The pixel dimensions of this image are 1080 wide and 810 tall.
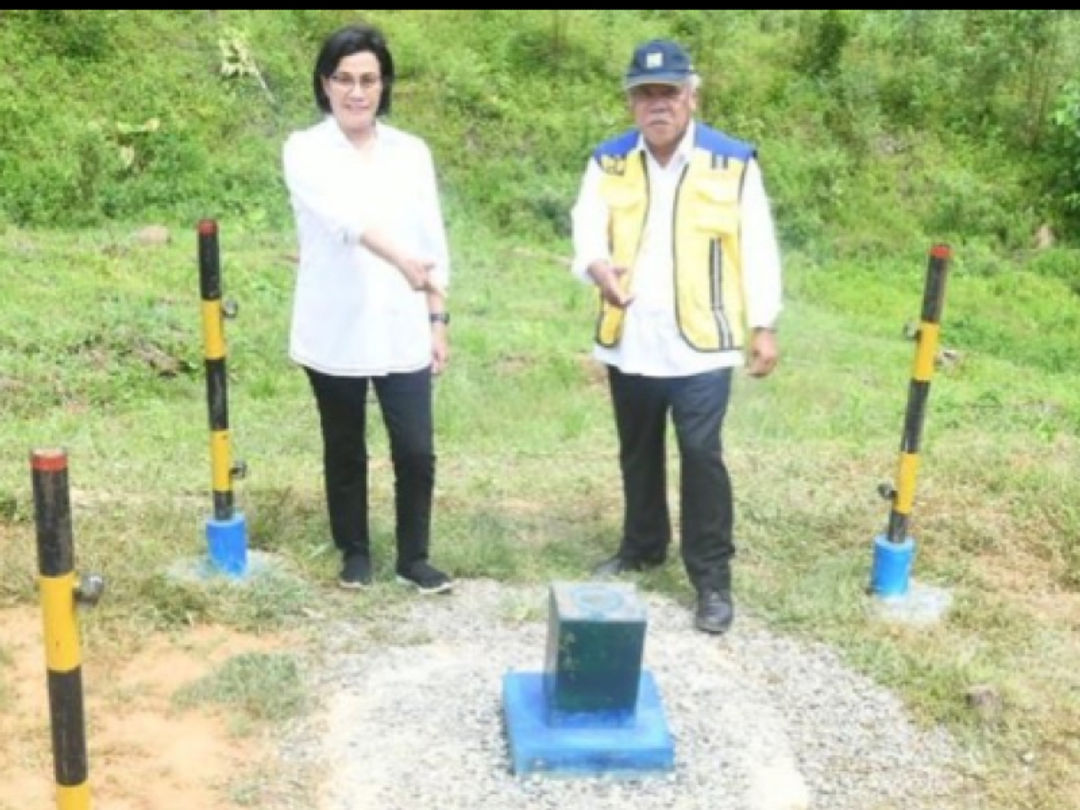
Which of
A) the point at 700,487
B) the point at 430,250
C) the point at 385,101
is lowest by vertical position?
the point at 700,487

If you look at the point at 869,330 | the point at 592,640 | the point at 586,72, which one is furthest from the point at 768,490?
the point at 586,72

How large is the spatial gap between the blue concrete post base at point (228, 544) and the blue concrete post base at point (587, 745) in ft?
4.32

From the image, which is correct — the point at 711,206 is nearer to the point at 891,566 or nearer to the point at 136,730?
the point at 891,566

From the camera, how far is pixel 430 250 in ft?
14.7

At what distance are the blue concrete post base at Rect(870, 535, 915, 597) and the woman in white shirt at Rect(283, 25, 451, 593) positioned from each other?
5.09 ft

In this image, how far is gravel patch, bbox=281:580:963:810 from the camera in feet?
12.2

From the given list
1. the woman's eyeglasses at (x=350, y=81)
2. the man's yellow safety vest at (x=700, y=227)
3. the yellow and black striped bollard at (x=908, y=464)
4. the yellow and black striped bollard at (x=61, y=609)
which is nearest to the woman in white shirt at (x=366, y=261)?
the woman's eyeglasses at (x=350, y=81)

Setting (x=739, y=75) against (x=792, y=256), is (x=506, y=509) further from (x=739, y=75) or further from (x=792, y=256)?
(x=739, y=75)

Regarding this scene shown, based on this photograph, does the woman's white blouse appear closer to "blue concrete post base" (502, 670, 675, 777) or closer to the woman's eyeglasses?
the woman's eyeglasses

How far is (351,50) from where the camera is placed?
4.20 meters

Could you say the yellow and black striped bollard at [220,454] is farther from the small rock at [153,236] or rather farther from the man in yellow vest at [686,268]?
the small rock at [153,236]

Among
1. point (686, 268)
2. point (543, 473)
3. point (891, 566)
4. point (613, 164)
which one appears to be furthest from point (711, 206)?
point (543, 473)

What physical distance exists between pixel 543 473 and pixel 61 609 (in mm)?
3571

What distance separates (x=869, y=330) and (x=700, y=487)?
21.6 feet
